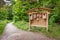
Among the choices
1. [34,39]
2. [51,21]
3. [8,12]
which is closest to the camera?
[34,39]

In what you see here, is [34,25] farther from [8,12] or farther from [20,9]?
[8,12]

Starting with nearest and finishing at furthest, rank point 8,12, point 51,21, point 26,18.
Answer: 1. point 51,21
2. point 26,18
3. point 8,12

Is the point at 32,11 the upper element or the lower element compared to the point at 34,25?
upper

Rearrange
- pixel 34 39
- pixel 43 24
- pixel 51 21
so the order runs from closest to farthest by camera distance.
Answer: pixel 34 39 → pixel 43 24 → pixel 51 21

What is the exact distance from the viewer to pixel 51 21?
51.9 feet

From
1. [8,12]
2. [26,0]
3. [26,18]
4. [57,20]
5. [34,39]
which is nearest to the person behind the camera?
[34,39]

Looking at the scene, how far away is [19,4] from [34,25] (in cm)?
803

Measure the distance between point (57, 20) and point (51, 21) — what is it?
1379 millimetres

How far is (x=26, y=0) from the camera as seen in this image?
20.8 meters

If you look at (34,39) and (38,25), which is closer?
(34,39)

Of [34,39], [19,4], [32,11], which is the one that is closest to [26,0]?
[19,4]

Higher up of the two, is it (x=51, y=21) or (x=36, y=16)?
(x=36, y=16)

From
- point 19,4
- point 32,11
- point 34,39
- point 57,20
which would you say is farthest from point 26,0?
point 34,39

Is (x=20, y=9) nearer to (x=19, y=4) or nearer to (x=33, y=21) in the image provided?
(x=19, y=4)
